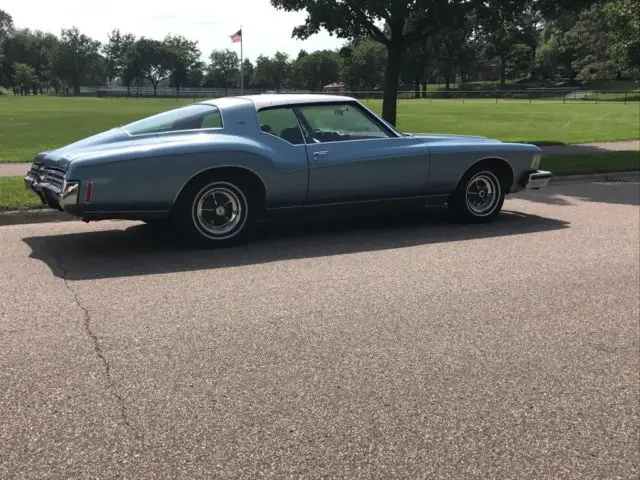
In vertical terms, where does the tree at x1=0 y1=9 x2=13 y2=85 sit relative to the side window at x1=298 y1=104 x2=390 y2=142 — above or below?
above

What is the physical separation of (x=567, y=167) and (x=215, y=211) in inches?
334

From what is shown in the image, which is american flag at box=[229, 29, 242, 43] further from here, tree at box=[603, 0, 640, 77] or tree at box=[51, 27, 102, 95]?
tree at box=[51, 27, 102, 95]

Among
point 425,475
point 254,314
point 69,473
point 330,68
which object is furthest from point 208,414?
point 330,68

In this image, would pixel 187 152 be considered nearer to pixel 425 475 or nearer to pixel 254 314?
pixel 254 314

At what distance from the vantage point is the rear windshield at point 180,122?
6438mm

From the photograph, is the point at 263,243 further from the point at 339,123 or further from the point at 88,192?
the point at 88,192

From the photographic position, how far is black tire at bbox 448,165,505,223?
753 centimetres

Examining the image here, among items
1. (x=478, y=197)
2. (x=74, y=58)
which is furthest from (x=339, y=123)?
(x=74, y=58)

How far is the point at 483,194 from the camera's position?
306 inches

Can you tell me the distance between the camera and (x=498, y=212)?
26.0ft

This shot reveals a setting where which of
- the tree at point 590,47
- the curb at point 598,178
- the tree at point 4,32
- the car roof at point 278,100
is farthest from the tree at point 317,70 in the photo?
the car roof at point 278,100

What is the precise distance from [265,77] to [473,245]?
129 meters

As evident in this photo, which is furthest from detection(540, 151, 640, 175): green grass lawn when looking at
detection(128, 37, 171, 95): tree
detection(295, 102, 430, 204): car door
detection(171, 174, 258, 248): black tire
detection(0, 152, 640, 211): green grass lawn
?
detection(128, 37, 171, 95): tree

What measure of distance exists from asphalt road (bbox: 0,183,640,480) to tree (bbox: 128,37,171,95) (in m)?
139
